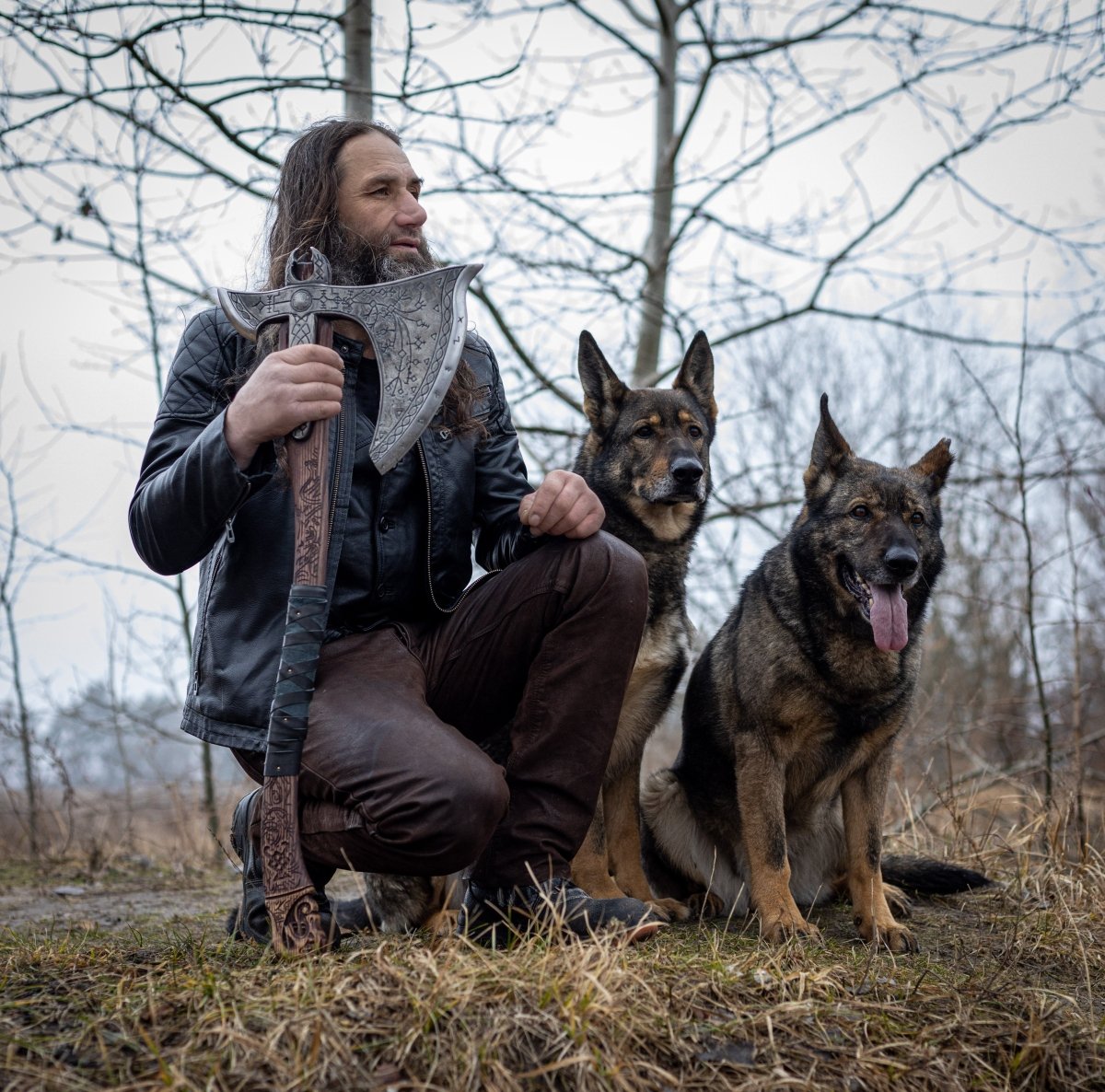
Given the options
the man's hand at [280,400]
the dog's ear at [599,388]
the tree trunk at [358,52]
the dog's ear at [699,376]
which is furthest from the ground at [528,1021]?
the tree trunk at [358,52]

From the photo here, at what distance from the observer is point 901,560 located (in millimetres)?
3273

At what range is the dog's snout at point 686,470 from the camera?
383cm

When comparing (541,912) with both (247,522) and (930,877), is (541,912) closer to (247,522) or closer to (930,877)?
(247,522)

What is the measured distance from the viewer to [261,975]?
200cm

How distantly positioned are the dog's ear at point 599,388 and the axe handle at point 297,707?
74.3 inches

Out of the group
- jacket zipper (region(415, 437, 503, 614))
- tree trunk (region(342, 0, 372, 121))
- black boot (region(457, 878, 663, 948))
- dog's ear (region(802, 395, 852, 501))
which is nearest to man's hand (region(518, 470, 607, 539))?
jacket zipper (region(415, 437, 503, 614))

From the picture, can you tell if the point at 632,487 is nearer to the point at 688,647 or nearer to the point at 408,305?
the point at 688,647

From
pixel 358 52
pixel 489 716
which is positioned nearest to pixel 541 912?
pixel 489 716

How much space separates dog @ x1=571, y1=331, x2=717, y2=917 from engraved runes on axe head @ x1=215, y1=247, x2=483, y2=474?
1.56 metres

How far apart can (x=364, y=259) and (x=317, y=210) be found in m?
0.20

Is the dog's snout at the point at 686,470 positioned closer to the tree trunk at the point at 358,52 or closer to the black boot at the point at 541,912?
the black boot at the point at 541,912

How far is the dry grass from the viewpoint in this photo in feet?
5.43

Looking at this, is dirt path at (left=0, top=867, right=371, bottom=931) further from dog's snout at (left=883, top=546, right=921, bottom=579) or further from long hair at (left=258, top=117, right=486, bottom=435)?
dog's snout at (left=883, top=546, right=921, bottom=579)

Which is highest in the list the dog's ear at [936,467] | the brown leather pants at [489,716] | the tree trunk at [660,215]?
the tree trunk at [660,215]
